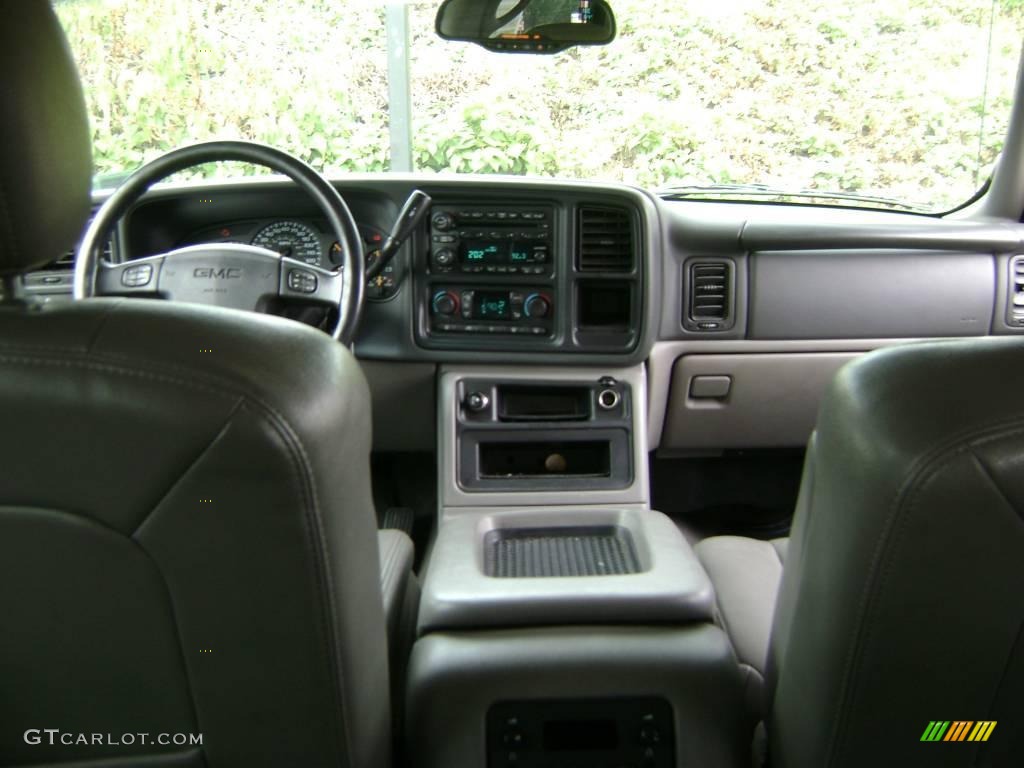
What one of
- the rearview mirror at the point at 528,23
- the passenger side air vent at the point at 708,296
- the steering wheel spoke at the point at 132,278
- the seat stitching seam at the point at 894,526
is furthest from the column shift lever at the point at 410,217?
the seat stitching seam at the point at 894,526

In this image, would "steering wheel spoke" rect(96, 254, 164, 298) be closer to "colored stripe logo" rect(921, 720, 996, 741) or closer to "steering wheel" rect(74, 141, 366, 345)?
"steering wheel" rect(74, 141, 366, 345)

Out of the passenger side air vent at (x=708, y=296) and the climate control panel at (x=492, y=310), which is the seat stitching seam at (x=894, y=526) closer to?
the climate control panel at (x=492, y=310)

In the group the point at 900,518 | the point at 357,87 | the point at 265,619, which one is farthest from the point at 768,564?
the point at 357,87

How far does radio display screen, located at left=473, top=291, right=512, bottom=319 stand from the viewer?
2801mm

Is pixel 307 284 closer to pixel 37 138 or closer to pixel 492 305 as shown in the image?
pixel 492 305

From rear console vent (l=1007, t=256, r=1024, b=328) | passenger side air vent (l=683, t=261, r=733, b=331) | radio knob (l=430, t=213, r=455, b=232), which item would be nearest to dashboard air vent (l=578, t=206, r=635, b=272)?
passenger side air vent (l=683, t=261, r=733, b=331)

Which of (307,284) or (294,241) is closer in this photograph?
(307,284)

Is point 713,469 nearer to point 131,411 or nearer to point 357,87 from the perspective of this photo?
point 357,87

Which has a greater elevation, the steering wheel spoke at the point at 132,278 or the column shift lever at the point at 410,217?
the column shift lever at the point at 410,217

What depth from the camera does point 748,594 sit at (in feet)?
6.49

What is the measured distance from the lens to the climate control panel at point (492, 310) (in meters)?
2.79

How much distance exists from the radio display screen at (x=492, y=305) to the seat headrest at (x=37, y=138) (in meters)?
1.78

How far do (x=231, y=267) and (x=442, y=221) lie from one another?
2.49ft

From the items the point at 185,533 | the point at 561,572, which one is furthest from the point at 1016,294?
the point at 185,533
